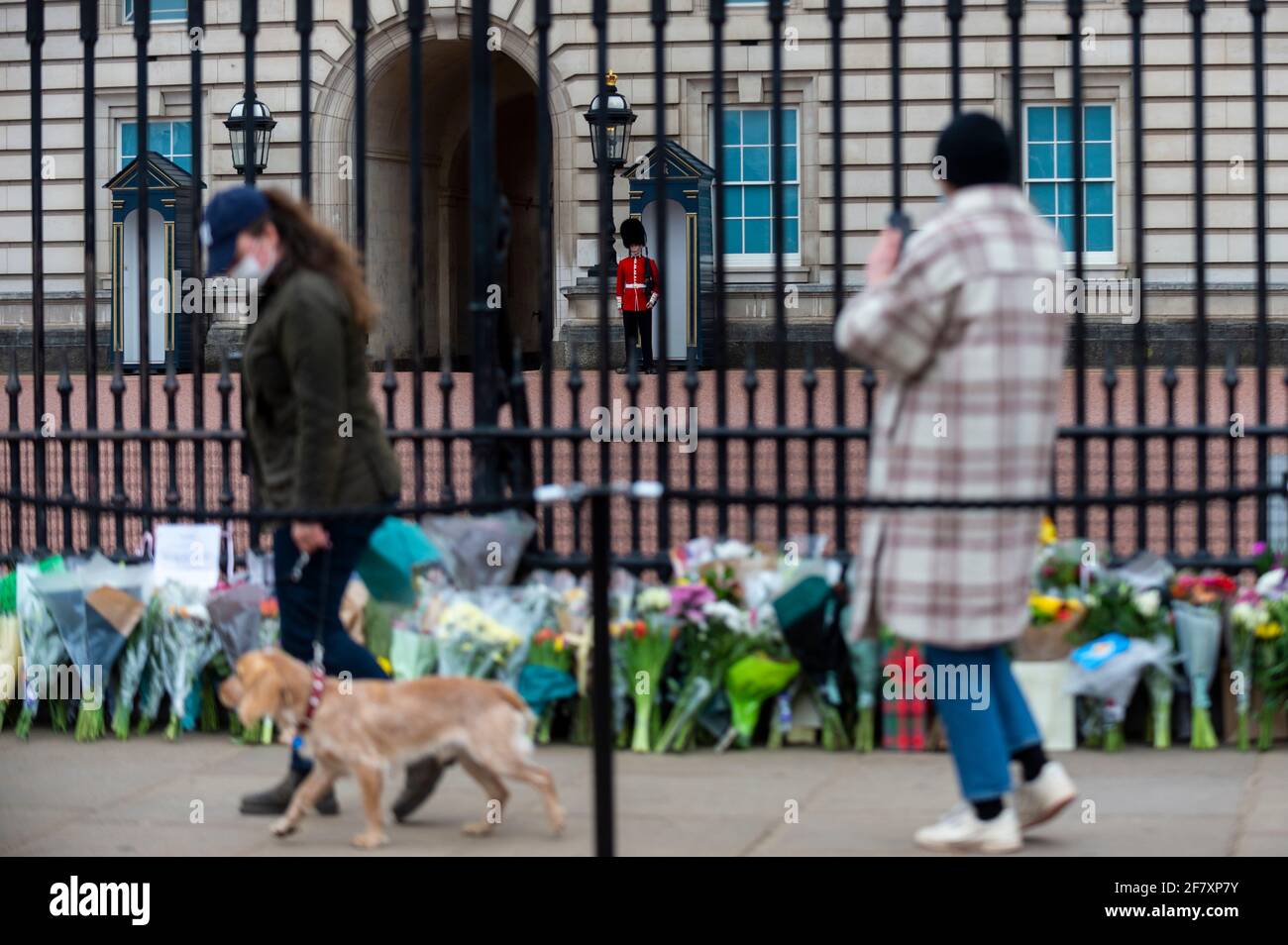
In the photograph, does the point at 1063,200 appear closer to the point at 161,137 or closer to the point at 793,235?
the point at 793,235

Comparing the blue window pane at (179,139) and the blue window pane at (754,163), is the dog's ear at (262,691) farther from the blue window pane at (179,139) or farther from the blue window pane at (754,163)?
the blue window pane at (179,139)

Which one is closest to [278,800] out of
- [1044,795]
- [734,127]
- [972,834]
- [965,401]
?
[972,834]

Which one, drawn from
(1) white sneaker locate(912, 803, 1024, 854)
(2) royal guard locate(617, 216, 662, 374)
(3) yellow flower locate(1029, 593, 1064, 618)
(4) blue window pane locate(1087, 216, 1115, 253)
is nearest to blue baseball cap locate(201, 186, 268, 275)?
(1) white sneaker locate(912, 803, 1024, 854)

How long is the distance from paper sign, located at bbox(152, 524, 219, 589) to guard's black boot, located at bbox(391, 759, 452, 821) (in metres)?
1.77

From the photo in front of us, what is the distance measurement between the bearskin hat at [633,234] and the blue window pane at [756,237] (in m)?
1.54

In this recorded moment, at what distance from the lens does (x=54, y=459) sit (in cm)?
1335

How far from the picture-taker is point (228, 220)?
5277 millimetres

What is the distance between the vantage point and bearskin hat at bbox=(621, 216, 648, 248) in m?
20.7

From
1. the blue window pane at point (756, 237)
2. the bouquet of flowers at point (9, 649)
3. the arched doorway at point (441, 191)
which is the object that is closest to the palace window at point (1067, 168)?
the blue window pane at point (756, 237)

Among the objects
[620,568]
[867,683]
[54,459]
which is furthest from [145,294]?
[54,459]

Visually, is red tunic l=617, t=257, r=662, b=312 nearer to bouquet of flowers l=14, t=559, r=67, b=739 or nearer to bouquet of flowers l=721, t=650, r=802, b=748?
bouquet of flowers l=14, t=559, r=67, b=739

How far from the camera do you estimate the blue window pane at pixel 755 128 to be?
2270cm
